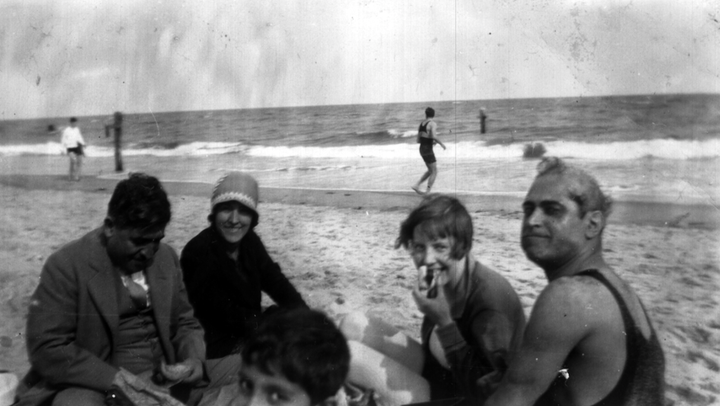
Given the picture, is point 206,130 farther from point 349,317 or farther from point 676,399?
point 676,399

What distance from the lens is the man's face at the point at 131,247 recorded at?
2803 mm

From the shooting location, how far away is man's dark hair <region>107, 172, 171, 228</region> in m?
2.82

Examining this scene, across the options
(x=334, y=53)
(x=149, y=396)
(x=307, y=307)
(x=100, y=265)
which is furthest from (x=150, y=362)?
(x=334, y=53)

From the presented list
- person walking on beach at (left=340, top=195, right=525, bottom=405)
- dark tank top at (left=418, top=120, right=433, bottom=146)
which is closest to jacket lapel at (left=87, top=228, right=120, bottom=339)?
person walking on beach at (left=340, top=195, right=525, bottom=405)

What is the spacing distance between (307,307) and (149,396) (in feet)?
2.17

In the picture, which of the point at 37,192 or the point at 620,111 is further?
the point at 37,192

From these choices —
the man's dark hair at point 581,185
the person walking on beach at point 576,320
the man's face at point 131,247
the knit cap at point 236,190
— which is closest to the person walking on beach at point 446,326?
the person walking on beach at point 576,320

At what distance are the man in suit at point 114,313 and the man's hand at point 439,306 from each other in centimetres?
Result: 86

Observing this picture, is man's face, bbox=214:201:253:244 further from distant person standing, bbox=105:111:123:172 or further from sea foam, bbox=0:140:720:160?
distant person standing, bbox=105:111:123:172

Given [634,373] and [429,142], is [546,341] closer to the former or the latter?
[634,373]

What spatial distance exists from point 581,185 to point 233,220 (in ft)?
4.28

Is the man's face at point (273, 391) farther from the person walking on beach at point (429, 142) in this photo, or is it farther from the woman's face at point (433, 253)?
the person walking on beach at point (429, 142)

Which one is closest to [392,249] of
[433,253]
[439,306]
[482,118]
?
[433,253]

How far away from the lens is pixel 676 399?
2908 millimetres
